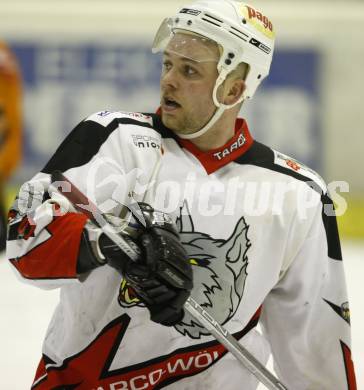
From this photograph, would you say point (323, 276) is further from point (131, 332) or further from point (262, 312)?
point (131, 332)

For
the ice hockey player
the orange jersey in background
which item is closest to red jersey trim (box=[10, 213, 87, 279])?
the ice hockey player

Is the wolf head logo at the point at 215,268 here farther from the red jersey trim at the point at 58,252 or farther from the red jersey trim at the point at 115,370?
the red jersey trim at the point at 58,252

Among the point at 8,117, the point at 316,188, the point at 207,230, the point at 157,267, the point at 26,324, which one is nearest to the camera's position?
the point at 157,267

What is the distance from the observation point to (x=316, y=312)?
6.12 ft

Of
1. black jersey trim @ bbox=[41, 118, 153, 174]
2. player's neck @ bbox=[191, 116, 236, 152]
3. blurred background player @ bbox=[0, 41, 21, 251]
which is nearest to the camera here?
black jersey trim @ bbox=[41, 118, 153, 174]

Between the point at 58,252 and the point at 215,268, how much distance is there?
422mm

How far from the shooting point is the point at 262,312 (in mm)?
1929

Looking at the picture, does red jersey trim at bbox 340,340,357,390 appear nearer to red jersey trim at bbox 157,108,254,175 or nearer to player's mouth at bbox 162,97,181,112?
red jersey trim at bbox 157,108,254,175

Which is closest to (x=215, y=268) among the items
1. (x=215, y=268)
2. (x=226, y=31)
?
(x=215, y=268)

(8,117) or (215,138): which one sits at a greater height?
(215,138)

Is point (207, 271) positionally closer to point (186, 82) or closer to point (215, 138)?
point (215, 138)

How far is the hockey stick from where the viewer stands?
1450 millimetres

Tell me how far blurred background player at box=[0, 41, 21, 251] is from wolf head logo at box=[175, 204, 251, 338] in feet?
11.3

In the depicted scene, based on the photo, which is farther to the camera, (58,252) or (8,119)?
(8,119)
